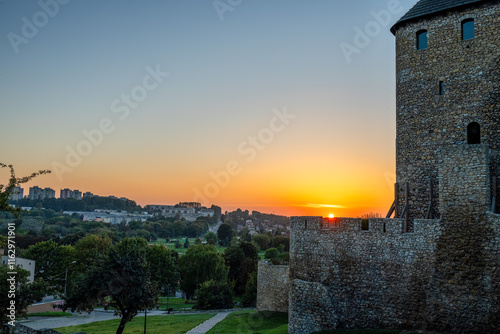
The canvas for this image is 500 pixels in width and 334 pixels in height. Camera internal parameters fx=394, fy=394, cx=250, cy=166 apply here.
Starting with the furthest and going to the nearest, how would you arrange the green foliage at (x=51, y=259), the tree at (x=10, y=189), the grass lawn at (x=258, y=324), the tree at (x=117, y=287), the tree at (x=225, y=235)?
the tree at (x=225, y=235)
the green foliage at (x=51, y=259)
the tree at (x=117, y=287)
the grass lawn at (x=258, y=324)
the tree at (x=10, y=189)

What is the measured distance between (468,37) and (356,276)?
1353 centimetres

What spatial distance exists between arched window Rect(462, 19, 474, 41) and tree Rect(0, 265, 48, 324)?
29126 millimetres

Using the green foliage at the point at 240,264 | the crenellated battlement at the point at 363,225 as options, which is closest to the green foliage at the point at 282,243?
the green foliage at the point at 240,264

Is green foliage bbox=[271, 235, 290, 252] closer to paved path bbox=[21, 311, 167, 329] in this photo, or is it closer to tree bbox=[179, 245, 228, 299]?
tree bbox=[179, 245, 228, 299]

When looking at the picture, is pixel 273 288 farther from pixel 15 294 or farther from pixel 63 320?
pixel 63 320

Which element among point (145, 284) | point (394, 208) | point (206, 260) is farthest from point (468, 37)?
point (206, 260)

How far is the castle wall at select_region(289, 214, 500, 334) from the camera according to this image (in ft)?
52.3

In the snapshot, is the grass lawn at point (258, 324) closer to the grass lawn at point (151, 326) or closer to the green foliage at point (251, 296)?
the grass lawn at point (151, 326)

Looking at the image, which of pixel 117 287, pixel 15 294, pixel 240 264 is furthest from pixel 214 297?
pixel 15 294

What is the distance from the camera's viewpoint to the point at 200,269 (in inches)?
2734

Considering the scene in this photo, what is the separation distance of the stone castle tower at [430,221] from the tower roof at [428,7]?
0.19 ft

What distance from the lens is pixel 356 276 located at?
18922 mm

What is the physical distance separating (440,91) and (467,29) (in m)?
3.39

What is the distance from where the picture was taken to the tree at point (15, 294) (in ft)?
80.5
